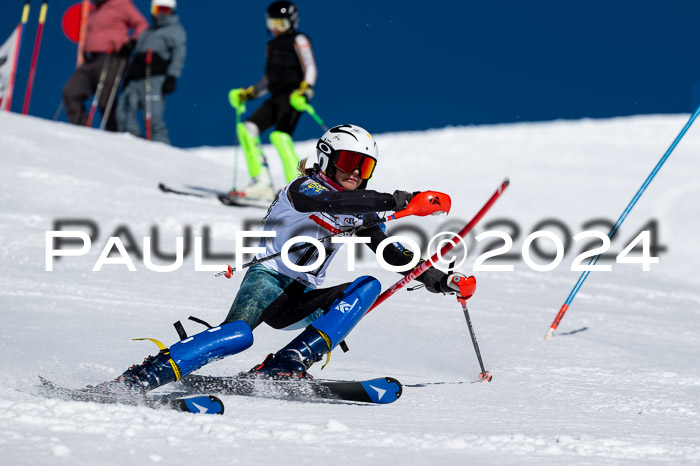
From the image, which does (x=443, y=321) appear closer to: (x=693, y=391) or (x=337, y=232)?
(x=693, y=391)

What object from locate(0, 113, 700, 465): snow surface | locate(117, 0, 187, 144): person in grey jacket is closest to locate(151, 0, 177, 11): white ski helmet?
locate(117, 0, 187, 144): person in grey jacket

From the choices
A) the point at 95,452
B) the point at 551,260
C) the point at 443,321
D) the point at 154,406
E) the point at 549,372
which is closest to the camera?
the point at 95,452

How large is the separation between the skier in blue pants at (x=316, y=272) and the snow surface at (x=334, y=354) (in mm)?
284

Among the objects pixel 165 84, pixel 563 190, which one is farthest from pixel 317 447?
pixel 563 190

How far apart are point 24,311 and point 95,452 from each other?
3122mm

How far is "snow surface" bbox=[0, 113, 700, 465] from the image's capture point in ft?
8.64

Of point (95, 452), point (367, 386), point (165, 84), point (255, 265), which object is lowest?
point (95, 452)

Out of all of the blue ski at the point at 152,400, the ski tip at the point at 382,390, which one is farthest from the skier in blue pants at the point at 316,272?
the blue ski at the point at 152,400

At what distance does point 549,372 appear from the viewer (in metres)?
4.72

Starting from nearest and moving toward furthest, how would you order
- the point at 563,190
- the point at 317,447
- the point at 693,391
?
the point at 317,447 < the point at 693,391 < the point at 563,190

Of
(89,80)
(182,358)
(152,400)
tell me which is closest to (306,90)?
(89,80)

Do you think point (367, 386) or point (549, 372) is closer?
point (367, 386)

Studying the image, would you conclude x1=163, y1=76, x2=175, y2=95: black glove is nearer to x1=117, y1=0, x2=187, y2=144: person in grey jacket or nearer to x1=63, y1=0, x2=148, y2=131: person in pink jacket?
x1=117, y1=0, x2=187, y2=144: person in grey jacket

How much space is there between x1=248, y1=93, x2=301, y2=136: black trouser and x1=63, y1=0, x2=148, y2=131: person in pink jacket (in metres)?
3.72
